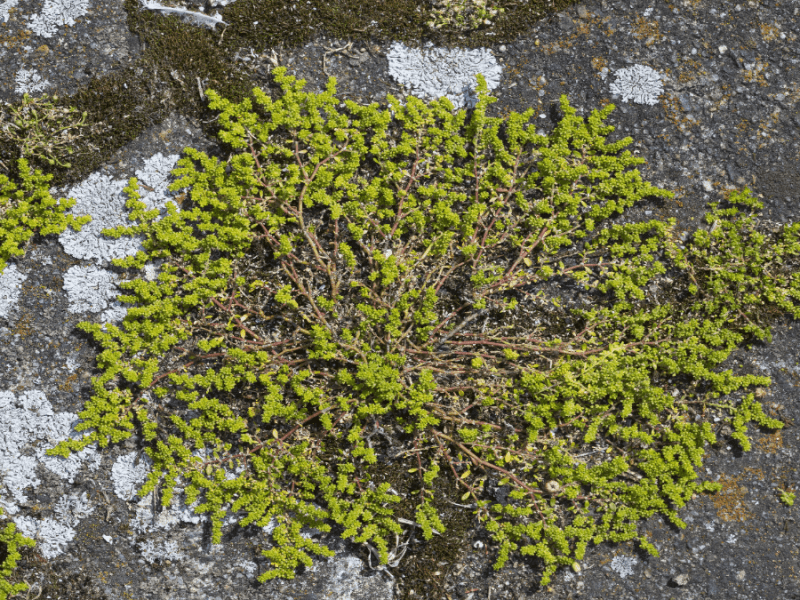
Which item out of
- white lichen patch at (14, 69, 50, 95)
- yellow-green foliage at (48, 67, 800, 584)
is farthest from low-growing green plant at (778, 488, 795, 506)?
white lichen patch at (14, 69, 50, 95)

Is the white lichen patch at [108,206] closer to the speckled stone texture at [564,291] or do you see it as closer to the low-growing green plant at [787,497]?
the speckled stone texture at [564,291]

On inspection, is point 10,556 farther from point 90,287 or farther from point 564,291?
point 564,291

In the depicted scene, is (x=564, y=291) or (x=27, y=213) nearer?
(x=27, y=213)

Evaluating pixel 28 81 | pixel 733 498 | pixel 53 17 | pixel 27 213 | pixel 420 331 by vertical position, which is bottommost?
pixel 733 498

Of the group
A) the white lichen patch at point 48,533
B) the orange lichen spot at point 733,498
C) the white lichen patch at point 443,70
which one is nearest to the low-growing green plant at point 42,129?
the white lichen patch at point 443,70

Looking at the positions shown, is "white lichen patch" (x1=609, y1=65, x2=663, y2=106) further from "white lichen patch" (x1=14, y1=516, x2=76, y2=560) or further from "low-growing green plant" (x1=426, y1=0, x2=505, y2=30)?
"white lichen patch" (x1=14, y1=516, x2=76, y2=560)

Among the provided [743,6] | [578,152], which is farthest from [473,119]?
[743,6]

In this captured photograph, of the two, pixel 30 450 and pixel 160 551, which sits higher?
pixel 30 450

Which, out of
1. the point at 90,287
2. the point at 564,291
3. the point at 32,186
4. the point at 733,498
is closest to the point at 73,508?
the point at 90,287
